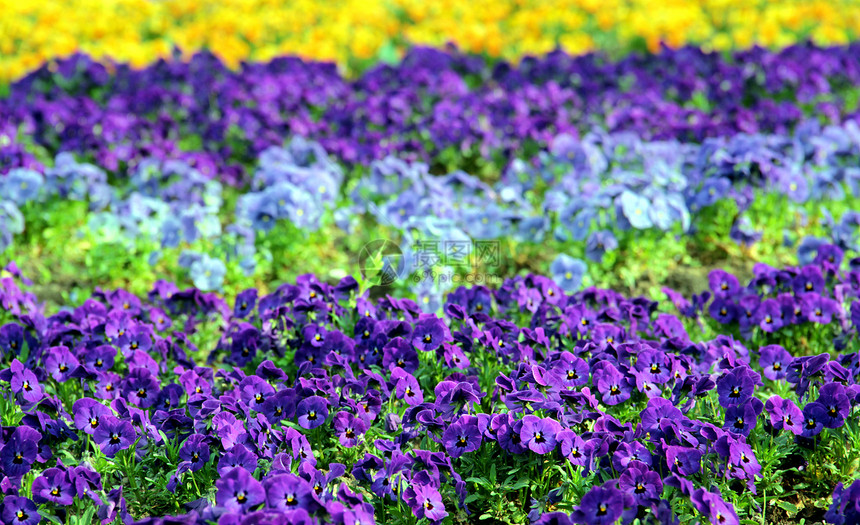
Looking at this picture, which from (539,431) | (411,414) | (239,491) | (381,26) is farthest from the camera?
(381,26)

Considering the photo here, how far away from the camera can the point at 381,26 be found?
35.4 ft

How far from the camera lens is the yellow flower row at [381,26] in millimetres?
9812

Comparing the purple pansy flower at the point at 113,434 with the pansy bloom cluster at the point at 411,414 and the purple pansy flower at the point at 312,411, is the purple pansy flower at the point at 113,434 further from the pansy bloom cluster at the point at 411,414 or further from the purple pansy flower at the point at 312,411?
the purple pansy flower at the point at 312,411

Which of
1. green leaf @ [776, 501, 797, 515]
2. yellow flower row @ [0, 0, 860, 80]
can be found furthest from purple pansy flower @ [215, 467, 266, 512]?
yellow flower row @ [0, 0, 860, 80]

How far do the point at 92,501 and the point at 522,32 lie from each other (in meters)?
8.87

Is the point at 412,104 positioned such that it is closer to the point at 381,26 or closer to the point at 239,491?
the point at 381,26

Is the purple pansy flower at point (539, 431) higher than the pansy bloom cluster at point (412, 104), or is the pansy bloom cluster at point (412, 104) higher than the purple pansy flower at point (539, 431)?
the pansy bloom cluster at point (412, 104)

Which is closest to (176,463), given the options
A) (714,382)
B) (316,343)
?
(316,343)

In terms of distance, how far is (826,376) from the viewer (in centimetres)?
319

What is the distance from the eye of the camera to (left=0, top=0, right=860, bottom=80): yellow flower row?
9.81 metres

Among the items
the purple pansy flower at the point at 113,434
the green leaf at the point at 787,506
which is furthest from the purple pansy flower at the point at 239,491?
the green leaf at the point at 787,506

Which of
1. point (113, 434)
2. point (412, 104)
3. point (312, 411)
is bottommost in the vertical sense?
point (113, 434)

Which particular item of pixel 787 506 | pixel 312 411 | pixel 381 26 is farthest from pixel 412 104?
pixel 787 506

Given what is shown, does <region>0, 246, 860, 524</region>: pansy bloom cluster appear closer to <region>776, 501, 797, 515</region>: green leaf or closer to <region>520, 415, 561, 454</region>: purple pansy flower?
<region>520, 415, 561, 454</region>: purple pansy flower
